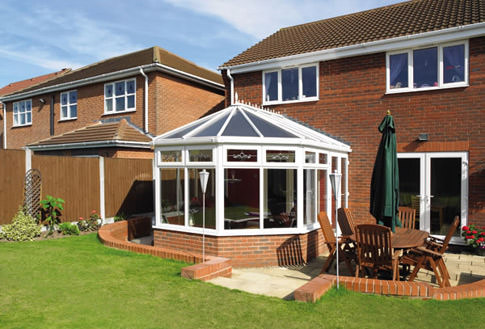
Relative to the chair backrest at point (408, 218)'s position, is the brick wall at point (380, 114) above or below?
above

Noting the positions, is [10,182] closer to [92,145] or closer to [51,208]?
[51,208]

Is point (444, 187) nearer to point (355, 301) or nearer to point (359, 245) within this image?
point (359, 245)

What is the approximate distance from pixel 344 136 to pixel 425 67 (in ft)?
9.50

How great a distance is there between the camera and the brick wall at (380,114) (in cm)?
954

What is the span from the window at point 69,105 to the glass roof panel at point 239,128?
1340 centimetres

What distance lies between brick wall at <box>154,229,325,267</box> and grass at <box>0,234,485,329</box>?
4.38 ft

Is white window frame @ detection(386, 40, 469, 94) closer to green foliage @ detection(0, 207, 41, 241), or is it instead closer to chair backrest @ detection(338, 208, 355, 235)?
chair backrest @ detection(338, 208, 355, 235)

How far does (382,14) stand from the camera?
1364 centimetres

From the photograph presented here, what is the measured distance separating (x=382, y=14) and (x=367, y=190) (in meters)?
6.97

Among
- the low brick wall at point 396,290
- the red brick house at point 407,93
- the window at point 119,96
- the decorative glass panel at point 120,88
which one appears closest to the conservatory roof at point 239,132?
the red brick house at point 407,93

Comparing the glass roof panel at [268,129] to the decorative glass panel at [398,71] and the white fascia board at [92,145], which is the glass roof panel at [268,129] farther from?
the white fascia board at [92,145]

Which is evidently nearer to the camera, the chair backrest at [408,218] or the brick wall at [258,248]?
the brick wall at [258,248]

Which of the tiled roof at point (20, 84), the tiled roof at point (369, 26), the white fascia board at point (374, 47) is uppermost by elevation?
the tiled roof at point (20, 84)

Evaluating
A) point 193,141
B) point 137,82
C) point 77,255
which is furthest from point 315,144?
point 137,82
